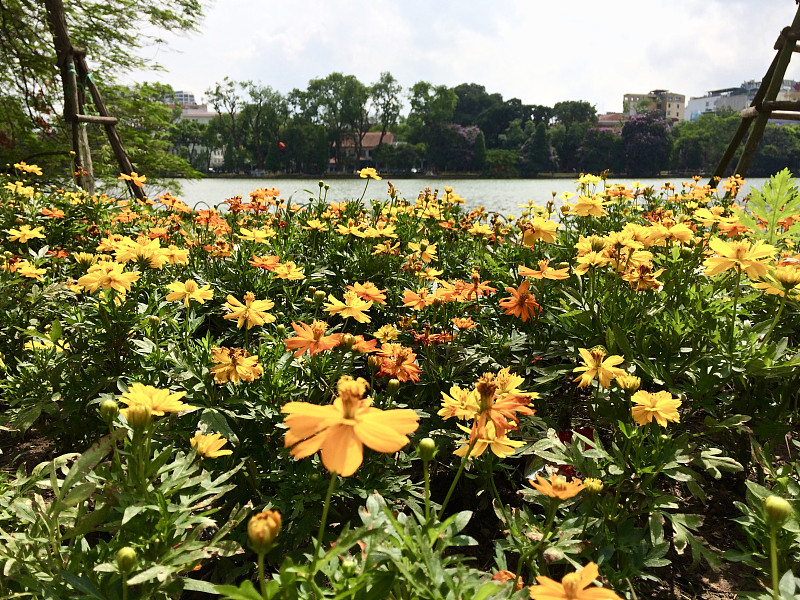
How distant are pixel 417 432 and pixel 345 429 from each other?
2.69 ft

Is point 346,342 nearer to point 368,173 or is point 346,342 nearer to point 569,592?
point 569,592

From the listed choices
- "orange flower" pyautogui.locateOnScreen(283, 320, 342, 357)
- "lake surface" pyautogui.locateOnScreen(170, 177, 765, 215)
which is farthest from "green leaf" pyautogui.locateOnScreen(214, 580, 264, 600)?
"lake surface" pyautogui.locateOnScreen(170, 177, 765, 215)

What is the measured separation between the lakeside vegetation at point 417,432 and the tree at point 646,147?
4900 centimetres

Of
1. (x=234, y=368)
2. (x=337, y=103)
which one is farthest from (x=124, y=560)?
(x=337, y=103)

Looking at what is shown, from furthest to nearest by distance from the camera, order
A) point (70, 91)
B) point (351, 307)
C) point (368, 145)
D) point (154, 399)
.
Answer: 1. point (368, 145)
2. point (70, 91)
3. point (351, 307)
4. point (154, 399)

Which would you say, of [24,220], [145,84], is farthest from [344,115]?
[24,220]

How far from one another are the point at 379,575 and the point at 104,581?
0.46 metres

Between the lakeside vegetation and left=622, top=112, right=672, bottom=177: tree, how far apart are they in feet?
161

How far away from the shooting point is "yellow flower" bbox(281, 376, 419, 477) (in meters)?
0.55

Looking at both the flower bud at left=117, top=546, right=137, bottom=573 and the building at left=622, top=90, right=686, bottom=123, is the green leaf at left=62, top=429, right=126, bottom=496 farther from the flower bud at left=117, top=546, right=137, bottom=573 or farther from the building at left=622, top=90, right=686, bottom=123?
the building at left=622, top=90, right=686, bottom=123

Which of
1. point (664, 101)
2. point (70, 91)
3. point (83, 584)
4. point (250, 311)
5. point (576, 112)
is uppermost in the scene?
point (664, 101)

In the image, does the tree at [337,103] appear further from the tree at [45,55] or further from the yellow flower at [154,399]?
the yellow flower at [154,399]

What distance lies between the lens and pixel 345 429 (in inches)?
23.2

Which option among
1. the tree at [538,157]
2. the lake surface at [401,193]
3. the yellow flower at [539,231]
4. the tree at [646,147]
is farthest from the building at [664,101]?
the yellow flower at [539,231]
